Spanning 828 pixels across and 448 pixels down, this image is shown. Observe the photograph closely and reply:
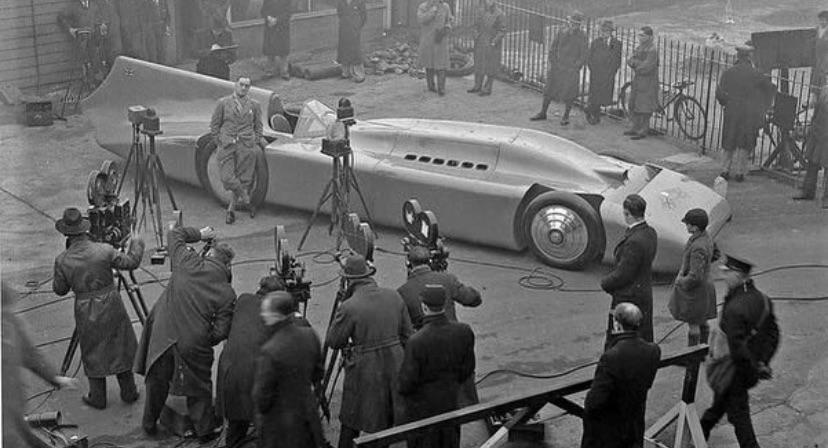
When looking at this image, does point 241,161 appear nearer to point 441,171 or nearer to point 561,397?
point 441,171

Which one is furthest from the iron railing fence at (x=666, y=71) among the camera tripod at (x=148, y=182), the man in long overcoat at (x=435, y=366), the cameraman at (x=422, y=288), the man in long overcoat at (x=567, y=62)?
the man in long overcoat at (x=435, y=366)

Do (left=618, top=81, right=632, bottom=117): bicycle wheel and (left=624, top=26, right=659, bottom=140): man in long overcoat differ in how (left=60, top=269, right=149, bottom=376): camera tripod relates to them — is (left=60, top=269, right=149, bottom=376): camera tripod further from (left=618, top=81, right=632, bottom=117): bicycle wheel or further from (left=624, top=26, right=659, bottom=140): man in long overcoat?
(left=618, top=81, right=632, bottom=117): bicycle wheel

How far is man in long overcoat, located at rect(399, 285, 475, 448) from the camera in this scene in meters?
7.43

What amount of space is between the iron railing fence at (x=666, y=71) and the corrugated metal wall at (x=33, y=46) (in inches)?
243

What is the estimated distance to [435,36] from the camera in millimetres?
17891

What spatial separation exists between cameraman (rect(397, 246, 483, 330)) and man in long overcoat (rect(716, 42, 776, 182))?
696 centimetres

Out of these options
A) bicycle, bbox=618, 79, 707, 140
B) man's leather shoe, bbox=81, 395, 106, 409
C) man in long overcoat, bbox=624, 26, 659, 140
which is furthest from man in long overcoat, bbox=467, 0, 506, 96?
man's leather shoe, bbox=81, 395, 106, 409

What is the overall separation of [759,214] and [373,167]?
413 cm

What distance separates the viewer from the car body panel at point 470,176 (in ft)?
38.2

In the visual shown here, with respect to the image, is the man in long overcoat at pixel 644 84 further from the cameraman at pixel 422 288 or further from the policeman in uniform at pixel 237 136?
the cameraman at pixel 422 288

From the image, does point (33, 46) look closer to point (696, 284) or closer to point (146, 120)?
point (146, 120)

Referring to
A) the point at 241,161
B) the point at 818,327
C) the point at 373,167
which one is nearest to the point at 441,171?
the point at 373,167

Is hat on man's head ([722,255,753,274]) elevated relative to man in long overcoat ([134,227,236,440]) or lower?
elevated

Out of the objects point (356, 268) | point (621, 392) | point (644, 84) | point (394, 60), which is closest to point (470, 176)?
point (356, 268)
